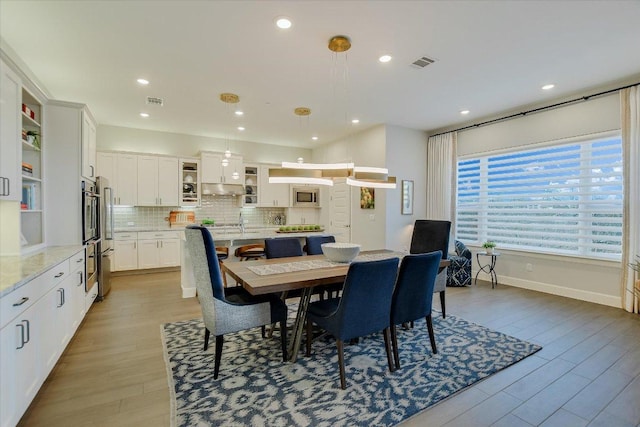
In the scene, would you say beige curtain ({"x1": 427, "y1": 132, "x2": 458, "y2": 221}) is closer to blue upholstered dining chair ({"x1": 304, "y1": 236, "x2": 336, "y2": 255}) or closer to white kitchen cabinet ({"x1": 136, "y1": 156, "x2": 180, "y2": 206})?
blue upholstered dining chair ({"x1": 304, "y1": 236, "x2": 336, "y2": 255})

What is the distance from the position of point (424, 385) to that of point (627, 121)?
4.16 metres

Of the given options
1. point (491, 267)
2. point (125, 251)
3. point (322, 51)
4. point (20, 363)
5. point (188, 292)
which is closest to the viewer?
point (20, 363)

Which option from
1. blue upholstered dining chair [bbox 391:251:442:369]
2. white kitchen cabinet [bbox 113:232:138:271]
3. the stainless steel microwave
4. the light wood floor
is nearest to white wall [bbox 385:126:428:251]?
the light wood floor

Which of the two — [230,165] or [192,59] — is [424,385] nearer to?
[192,59]

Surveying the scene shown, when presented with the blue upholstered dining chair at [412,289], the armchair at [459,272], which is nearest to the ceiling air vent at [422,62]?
the blue upholstered dining chair at [412,289]

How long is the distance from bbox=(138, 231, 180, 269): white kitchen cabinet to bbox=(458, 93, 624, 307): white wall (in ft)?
19.7

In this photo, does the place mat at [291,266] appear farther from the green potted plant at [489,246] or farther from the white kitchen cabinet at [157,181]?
the white kitchen cabinet at [157,181]

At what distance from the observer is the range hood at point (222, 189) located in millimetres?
6520

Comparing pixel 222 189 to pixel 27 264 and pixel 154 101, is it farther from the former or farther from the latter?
pixel 27 264

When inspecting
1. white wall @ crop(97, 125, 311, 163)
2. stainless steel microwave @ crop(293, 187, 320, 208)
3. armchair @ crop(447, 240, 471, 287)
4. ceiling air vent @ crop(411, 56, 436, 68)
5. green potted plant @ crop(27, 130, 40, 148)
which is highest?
ceiling air vent @ crop(411, 56, 436, 68)

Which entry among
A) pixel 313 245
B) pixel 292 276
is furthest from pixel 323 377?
pixel 313 245

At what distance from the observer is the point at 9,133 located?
7.87ft

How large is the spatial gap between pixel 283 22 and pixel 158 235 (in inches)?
192

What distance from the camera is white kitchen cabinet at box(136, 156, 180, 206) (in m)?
6.00
